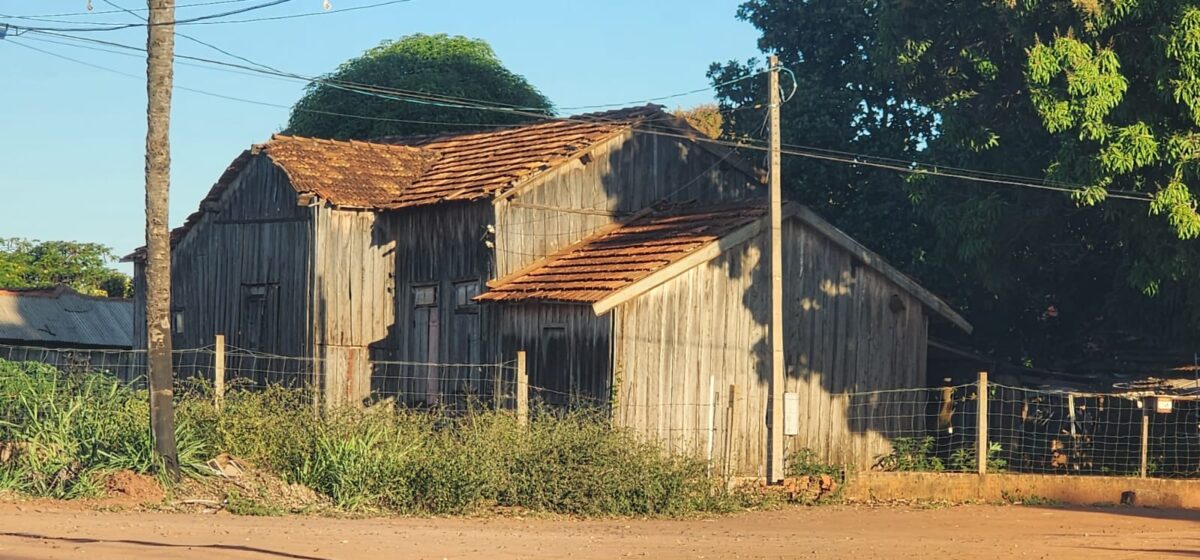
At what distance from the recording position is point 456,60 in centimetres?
4772

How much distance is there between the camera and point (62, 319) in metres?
47.1

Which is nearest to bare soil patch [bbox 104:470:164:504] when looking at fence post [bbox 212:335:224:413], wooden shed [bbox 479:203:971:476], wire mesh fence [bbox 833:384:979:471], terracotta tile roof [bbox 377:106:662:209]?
fence post [bbox 212:335:224:413]

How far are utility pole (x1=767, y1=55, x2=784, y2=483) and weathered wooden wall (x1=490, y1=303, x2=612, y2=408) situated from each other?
2900mm

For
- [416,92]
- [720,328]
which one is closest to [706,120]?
[416,92]

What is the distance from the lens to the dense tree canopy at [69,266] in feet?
206

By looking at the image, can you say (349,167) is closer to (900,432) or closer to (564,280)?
(564,280)

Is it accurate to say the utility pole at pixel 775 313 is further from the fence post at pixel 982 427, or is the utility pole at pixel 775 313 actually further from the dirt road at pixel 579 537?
the fence post at pixel 982 427

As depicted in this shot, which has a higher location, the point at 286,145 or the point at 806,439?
the point at 286,145

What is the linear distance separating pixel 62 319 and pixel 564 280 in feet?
88.2

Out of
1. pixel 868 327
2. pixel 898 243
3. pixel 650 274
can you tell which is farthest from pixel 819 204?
pixel 650 274

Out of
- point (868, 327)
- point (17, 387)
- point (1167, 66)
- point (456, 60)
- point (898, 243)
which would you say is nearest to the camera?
point (17, 387)

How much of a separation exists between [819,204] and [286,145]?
11.4 metres

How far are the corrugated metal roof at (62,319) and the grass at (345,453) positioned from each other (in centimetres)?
2709

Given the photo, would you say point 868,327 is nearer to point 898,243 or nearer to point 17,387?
point 898,243
